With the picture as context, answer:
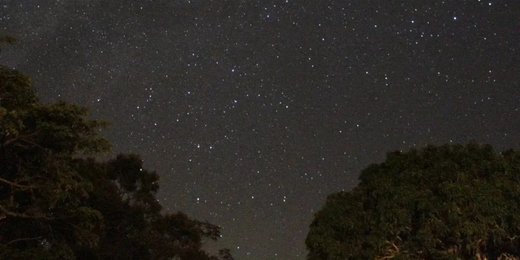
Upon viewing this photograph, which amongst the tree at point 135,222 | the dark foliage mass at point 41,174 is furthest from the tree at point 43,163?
the tree at point 135,222

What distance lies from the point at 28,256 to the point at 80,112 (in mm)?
2961

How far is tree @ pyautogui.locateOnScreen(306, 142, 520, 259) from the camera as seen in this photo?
1628 centimetres

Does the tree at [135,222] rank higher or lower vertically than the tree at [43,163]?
higher

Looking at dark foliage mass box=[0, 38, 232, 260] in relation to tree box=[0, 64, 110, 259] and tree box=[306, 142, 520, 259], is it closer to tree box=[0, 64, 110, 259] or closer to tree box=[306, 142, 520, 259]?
tree box=[0, 64, 110, 259]

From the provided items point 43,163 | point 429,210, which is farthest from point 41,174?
point 429,210

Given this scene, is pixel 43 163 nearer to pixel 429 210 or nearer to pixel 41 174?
pixel 41 174

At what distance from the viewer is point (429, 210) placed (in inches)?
659

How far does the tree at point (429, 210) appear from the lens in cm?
1628

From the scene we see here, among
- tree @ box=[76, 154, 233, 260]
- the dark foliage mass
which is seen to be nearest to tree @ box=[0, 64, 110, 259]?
the dark foliage mass

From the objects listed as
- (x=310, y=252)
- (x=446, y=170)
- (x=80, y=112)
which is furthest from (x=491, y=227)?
(x=80, y=112)

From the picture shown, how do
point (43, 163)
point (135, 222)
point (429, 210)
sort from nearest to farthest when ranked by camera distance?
1. point (43, 163)
2. point (429, 210)
3. point (135, 222)

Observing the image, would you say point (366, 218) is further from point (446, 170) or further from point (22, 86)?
point (22, 86)

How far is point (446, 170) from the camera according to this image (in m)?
17.5

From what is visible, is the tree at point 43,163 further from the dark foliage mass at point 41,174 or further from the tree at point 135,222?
the tree at point 135,222
